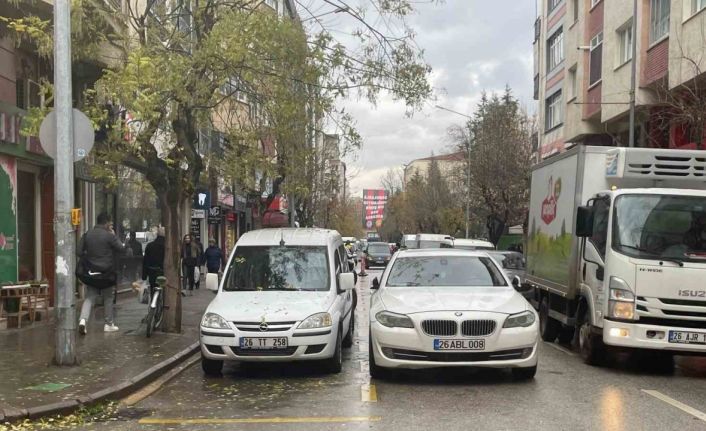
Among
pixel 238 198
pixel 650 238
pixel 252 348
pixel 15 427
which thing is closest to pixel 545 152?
pixel 238 198

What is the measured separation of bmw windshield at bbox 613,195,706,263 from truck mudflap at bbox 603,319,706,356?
2.83 feet

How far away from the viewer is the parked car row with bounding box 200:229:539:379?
7.95 meters

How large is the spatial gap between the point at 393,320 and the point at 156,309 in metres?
5.38

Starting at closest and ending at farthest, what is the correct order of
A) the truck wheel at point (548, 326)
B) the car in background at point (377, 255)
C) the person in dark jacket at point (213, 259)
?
1. the truck wheel at point (548, 326)
2. the person in dark jacket at point (213, 259)
3. the car in background at point (377, 255)

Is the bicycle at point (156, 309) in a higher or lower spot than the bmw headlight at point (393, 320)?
lower

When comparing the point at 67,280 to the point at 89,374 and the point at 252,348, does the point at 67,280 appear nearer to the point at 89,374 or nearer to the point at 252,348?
the point at 89,374

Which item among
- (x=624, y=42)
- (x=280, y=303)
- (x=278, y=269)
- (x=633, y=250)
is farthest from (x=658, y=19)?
(x=280, y=303)

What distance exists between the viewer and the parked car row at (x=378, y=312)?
795 cm

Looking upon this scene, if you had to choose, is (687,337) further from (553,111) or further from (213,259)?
(553,111)

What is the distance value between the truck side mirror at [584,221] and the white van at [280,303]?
3.13 metres

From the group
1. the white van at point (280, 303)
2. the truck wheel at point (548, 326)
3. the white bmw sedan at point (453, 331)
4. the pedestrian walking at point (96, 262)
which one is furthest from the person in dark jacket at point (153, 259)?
the truck wheel at point (548, 326)

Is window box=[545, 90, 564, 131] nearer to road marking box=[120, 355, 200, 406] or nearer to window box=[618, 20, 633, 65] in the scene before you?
window box=[618, 20, 633, 65]

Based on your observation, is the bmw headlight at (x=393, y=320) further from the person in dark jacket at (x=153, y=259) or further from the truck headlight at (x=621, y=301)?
the person in dark jacket at (x=153, y=259)

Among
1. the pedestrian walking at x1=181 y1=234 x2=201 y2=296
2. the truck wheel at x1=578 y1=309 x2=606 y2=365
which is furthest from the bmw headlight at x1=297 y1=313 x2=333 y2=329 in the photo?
the pedestrian walking at x1=181 y1=234 x2=201 y2=296
